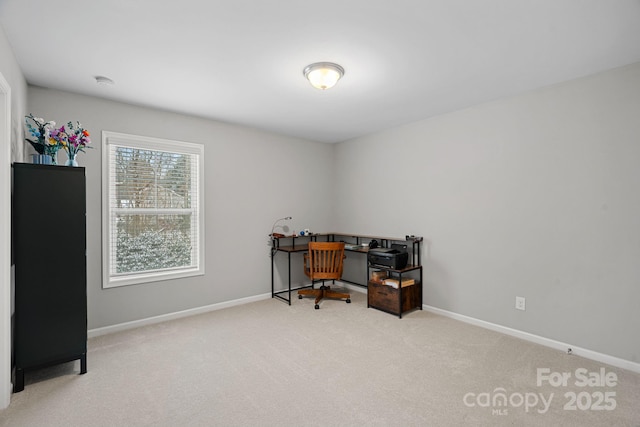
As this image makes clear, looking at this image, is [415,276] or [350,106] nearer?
[350,106]

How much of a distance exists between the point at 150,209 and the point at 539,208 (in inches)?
160

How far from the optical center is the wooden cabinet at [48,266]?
2240mm

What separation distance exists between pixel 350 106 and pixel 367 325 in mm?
2439

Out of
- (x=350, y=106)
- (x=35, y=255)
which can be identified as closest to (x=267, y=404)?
(x=35, y=255)

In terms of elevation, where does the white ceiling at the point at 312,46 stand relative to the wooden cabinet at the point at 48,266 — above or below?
above

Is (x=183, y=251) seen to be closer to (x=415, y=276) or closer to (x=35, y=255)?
(x=35, y=255)

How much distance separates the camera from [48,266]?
2.35 metres

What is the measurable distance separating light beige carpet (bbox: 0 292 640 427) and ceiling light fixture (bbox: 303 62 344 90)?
7.69ft

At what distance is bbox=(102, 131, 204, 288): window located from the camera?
11.0ft

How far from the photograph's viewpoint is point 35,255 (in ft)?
7.54

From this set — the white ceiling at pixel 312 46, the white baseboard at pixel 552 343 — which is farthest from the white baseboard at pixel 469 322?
the white ceiling at pixel 312 46

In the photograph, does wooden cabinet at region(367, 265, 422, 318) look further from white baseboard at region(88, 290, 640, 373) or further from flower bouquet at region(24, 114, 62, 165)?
flower bouquet at region(24, 114, 62, 165)

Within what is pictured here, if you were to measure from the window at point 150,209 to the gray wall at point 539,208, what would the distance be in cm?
273

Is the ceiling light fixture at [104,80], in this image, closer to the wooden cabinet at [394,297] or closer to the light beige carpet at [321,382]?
the light beige carpet at [321,382]
